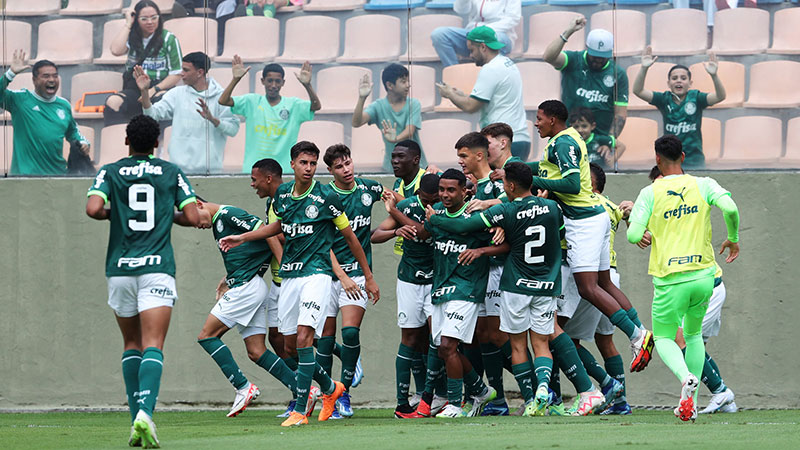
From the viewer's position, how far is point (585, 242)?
8945 millimetres

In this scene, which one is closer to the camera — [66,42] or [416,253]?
[416,253]

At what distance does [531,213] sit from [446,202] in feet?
2.18

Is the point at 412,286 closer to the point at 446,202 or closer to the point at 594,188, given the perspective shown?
the point at 446,202

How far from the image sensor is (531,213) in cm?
827

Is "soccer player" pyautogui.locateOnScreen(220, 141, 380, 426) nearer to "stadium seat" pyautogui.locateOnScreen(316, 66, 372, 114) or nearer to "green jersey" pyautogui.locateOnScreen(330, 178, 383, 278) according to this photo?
"green jersey" pyautogui.locateOnScreen(330, 178, 383, 278)

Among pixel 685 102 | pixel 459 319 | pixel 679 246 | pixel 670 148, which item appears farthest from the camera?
pixel 685 102

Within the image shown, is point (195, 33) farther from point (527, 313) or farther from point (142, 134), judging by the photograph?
point (527, 313)

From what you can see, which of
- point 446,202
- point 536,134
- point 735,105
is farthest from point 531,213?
point 735,105

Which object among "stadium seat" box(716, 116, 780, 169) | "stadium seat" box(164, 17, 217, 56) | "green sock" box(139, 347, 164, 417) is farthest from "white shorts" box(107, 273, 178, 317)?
"stadium seat" box(716, 116, 780, 169)

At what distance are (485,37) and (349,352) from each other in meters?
4.11

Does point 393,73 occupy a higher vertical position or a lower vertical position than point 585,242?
higher

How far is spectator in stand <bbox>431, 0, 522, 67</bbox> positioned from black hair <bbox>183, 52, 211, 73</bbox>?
2518 mm

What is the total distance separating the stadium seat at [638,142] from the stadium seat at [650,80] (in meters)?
0.15

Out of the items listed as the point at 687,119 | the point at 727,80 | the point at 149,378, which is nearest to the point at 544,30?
the point at 687,119
